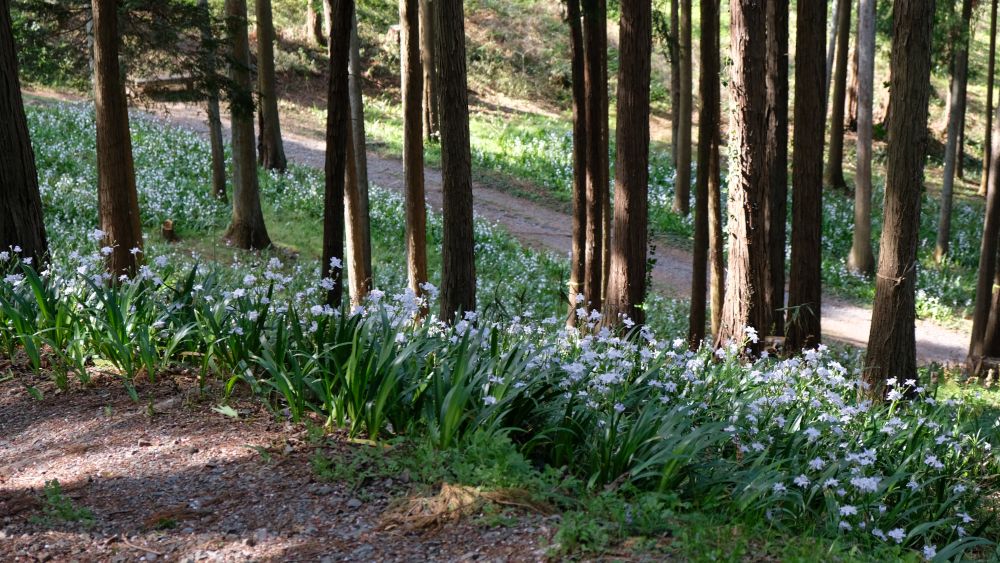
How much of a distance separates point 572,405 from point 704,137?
26.1 ft

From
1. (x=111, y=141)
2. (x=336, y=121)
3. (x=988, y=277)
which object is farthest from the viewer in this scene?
(x=988, y=277)

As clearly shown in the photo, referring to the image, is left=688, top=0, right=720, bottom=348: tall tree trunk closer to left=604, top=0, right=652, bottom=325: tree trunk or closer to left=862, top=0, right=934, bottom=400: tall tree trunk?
left=604, top=0, right=652, bottom=325: tree trunk

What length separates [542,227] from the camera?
22.0 meters

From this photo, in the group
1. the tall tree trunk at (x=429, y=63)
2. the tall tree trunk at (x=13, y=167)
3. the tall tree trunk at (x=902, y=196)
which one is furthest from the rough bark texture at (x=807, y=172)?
the tall tree trunk at (x=13, y=167)

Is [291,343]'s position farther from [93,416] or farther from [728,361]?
[728,361]

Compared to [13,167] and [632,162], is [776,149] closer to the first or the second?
[632,162]

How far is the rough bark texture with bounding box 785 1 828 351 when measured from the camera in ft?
35.3

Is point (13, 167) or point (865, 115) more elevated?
point (13, 167)

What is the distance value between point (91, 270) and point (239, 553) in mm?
4229

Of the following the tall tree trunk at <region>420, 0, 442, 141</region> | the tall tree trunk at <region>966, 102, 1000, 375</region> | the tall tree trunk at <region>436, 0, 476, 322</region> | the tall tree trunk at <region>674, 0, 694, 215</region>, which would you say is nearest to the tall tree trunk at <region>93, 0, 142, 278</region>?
the tall tree trunk at <region>436, 0, 476, 322</region>

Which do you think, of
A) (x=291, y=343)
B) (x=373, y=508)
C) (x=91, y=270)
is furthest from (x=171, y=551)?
(x=91, y=270)

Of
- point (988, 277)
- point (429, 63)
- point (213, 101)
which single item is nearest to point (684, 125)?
point (429, 63)

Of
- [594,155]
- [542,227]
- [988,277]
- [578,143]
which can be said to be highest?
[578,143]

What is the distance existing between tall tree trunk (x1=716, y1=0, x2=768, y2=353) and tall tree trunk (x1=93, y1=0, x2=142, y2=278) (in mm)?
5864
